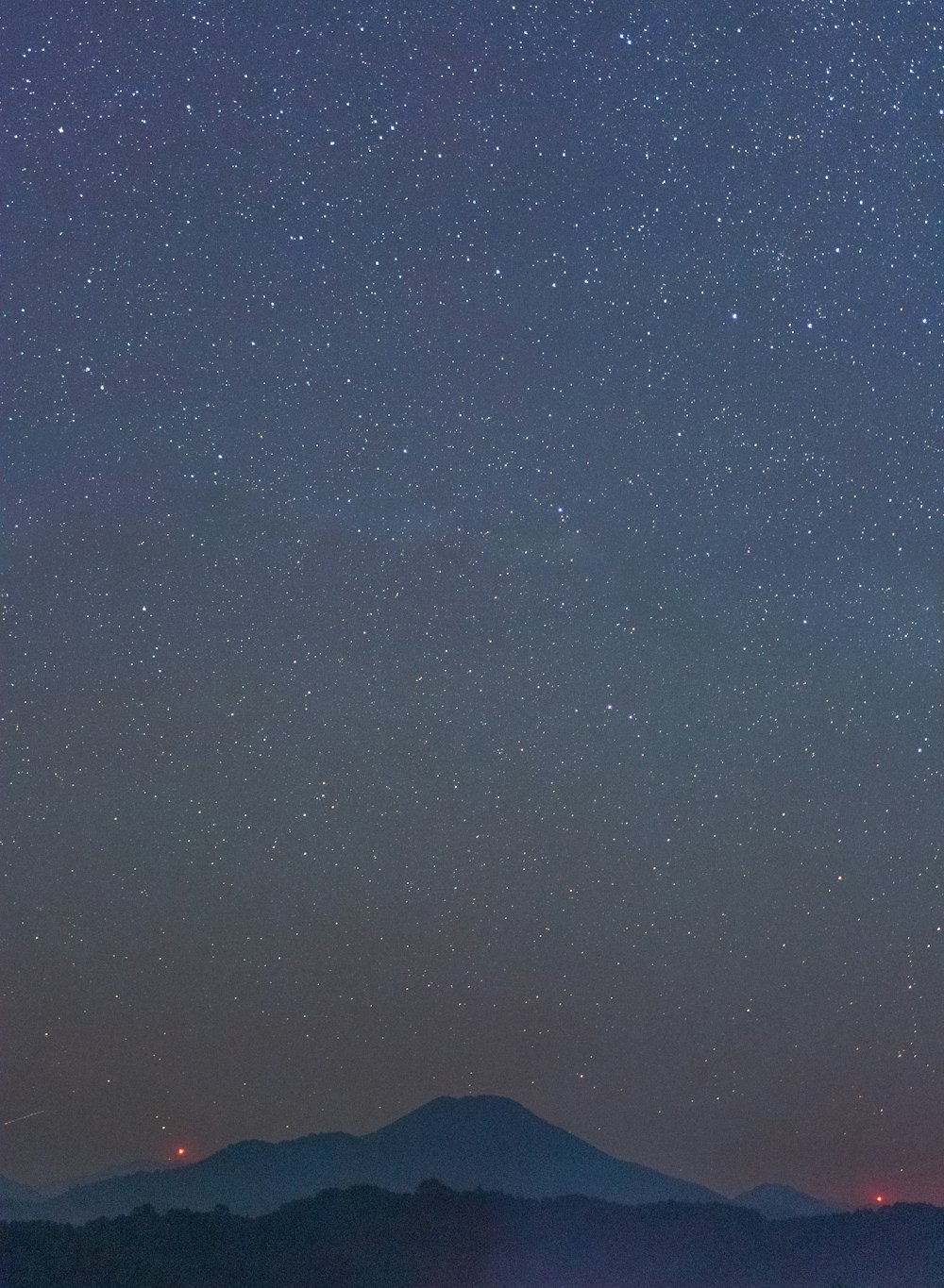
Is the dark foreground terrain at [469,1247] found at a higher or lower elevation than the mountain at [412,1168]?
lower

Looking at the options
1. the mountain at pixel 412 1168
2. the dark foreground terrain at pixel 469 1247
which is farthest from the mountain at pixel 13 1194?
the dark foreground terrain at pixel 469 1247

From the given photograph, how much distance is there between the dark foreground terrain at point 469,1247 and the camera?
79.7 ft

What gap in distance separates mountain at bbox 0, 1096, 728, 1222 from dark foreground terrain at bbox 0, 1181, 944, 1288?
3538 cm

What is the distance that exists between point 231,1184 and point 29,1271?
47.2 metres

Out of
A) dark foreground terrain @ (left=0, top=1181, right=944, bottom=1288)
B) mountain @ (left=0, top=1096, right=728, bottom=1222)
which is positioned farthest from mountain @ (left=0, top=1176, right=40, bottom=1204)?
dark foreground terrain @ (left=0, top=1181, right=944, bottom=1288)

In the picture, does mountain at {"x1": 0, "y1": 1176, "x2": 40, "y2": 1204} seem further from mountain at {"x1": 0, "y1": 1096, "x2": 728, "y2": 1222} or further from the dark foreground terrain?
the dark foreground terrain

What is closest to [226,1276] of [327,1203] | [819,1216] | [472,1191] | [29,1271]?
[29,1271]

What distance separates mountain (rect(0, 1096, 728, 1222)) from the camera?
65.8m

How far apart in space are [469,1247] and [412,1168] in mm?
47477

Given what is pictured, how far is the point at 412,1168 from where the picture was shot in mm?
72562

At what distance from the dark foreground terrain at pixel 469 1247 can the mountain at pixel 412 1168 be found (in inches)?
1393

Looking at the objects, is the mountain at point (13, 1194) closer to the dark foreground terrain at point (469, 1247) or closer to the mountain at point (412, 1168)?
the mountain at point (412, 1168)

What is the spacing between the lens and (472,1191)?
31.3m

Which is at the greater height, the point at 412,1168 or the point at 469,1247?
the point at 412,1168
